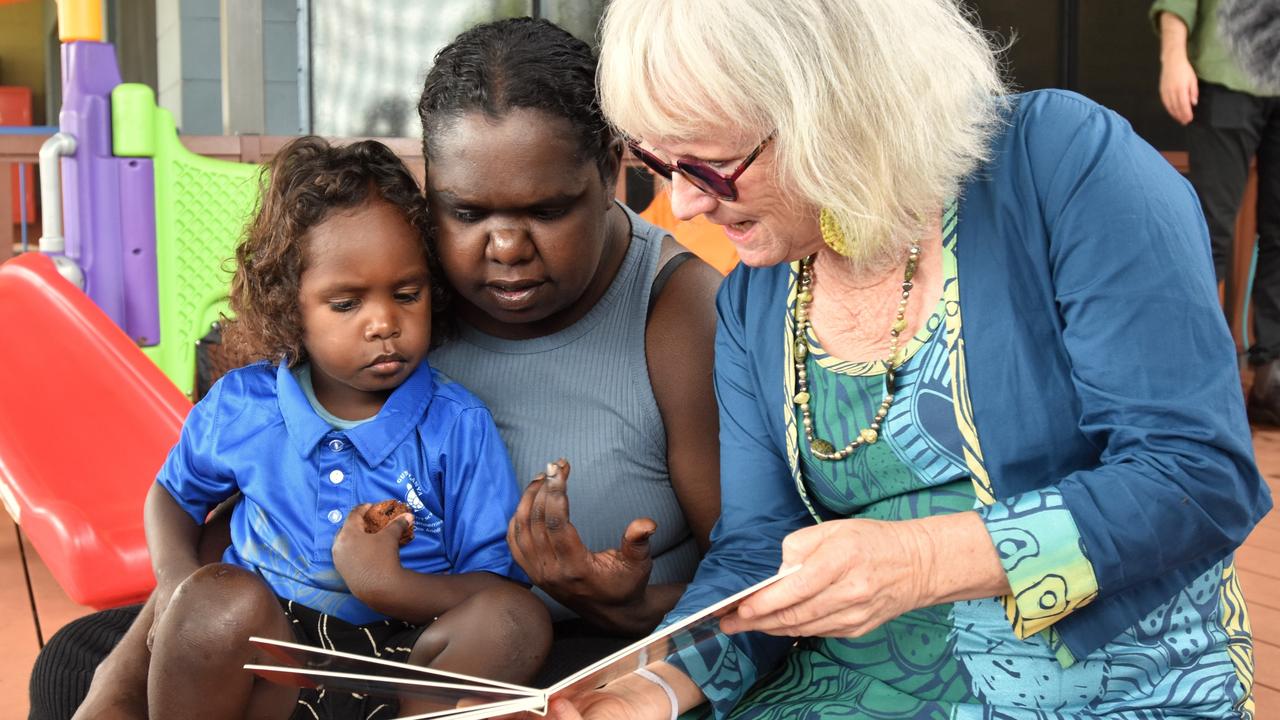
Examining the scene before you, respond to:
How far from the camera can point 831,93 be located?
1.46 metres

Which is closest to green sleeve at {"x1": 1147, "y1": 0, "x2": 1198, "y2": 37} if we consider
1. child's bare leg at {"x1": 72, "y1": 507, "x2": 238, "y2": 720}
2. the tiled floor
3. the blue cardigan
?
the tiled floor

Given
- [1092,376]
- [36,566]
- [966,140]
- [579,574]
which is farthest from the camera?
[36,566]

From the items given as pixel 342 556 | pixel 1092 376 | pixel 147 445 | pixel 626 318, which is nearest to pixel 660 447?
pixel 626 318

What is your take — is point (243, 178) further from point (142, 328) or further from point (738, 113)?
point (738, 113)

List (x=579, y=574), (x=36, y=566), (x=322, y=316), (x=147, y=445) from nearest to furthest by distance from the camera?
(x=579, y=574), (x=322, y=316), (x=147, y=445), (x=36, y=566)

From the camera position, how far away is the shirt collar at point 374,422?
189cm

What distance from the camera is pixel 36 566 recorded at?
12.6ft

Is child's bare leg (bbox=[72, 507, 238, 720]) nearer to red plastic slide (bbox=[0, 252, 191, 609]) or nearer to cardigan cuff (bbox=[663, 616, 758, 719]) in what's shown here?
cardigan cuff (bbox=[663, 616, 758, 719])

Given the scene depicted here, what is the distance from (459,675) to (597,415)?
0.92 m

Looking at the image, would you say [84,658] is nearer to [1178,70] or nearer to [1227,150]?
[1178,70]

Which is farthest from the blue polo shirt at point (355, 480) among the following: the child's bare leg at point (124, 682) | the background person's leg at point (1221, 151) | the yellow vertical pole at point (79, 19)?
the background person's leg at point (1221, 151)

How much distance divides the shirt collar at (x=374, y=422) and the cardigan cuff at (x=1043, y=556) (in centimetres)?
94

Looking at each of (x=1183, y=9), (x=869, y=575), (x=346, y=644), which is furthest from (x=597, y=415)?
(x=1183, y=9)

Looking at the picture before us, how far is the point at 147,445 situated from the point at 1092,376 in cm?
268
